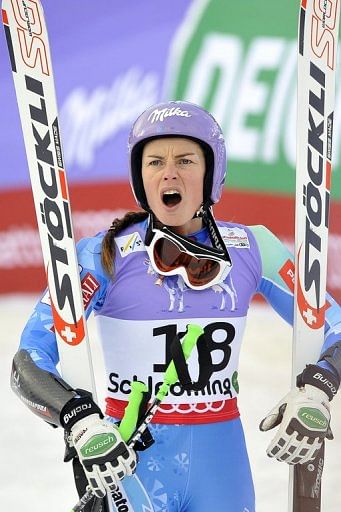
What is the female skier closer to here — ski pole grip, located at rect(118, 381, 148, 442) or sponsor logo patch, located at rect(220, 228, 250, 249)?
sponsor logo patch, located at rect(220, 228, 250, 249)

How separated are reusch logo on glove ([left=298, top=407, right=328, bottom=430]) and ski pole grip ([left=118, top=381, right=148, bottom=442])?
446 mm

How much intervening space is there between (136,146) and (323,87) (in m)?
0.71

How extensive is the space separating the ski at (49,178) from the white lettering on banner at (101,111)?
180 inches

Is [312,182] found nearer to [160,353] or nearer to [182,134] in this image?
[182,134]

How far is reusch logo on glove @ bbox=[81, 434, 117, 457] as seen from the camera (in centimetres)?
260

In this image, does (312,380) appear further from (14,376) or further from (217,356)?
(14,376)

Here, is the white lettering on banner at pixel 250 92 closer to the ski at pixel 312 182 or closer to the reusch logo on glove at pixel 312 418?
the ski at pixel 312 182

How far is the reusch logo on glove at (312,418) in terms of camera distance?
2771 mm

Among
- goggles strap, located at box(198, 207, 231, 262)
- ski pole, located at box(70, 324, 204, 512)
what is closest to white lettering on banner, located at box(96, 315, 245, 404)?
ski pole, located at box(70, 324, 204, 512)

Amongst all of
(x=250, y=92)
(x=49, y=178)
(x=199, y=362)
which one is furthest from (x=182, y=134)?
(x=250, y=92)

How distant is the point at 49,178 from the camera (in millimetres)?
3043

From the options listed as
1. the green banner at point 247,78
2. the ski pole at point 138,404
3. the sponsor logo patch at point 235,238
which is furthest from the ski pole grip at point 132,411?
the green banner at point 247,78

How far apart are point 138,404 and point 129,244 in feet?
1.68

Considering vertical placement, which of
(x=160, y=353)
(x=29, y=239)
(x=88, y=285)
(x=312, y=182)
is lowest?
(x=29, y=239)
